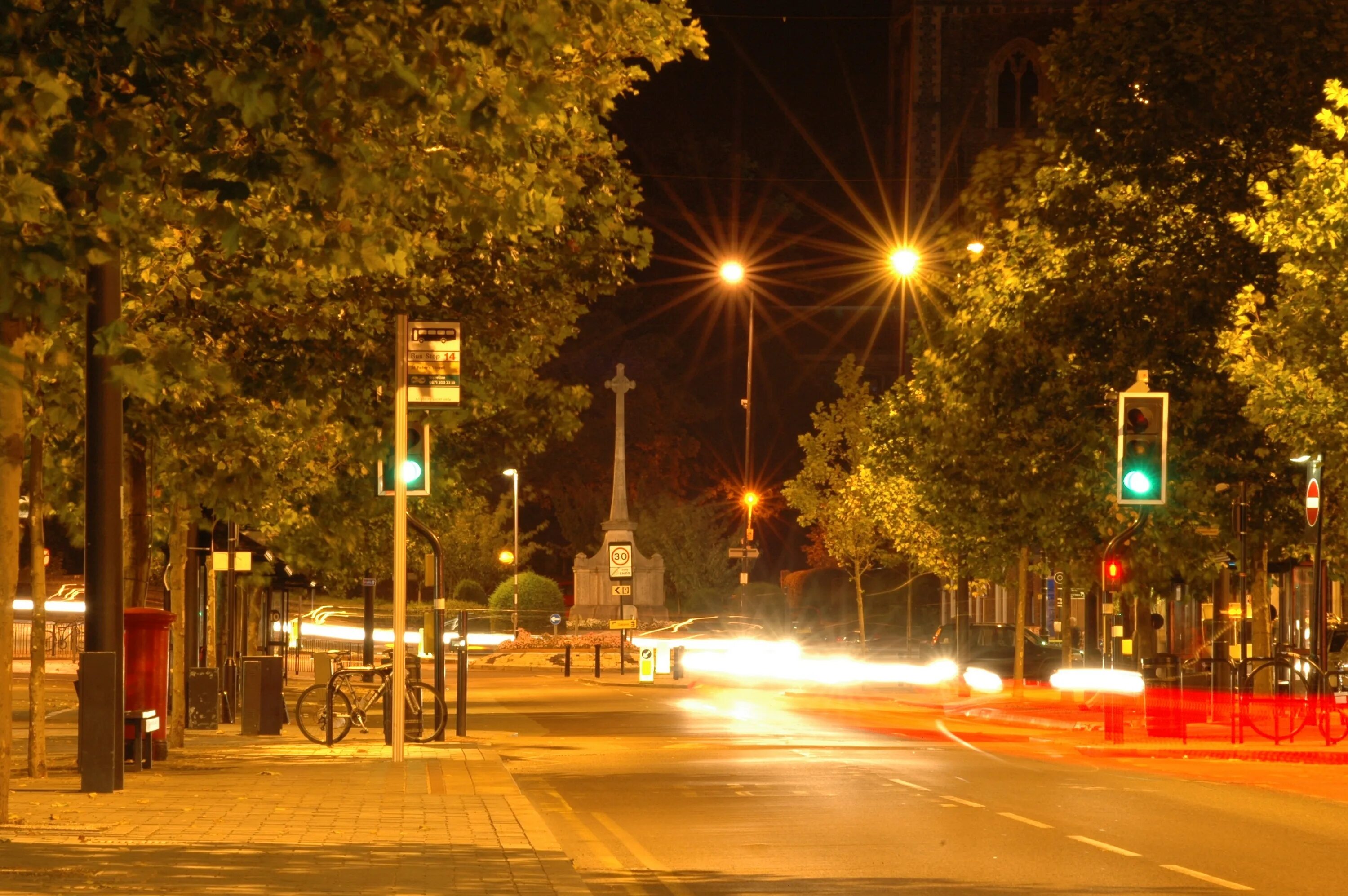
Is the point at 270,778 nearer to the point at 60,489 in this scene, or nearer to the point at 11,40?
the point at 60,489

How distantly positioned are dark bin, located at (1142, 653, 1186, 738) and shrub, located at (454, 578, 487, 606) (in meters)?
58.7

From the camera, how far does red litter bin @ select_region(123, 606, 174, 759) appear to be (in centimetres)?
1931

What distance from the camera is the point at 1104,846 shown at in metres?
14.0

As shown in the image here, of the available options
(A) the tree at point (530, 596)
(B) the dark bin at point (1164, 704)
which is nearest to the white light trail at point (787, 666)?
(A) the tree at point (530, 596)

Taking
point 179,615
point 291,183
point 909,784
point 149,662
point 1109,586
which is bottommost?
point 909,784

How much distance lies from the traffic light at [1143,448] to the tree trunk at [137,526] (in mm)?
10714

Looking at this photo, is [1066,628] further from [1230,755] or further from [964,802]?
[964,802]

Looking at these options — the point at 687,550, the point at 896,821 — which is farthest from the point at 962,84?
the point at 896,821

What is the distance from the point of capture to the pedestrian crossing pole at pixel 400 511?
1875cm

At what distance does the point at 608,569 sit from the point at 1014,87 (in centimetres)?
2884

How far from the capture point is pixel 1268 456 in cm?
3119

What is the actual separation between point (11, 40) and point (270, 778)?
978 centimetres

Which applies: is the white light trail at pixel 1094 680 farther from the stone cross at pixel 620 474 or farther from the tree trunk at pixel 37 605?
the stone cross at pixel 620 474

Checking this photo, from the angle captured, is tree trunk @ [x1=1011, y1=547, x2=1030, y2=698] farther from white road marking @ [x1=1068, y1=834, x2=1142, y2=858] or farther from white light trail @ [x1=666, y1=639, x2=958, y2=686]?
white road marking @ [x1=1068, y1=834, x2=1142, y2=858]
